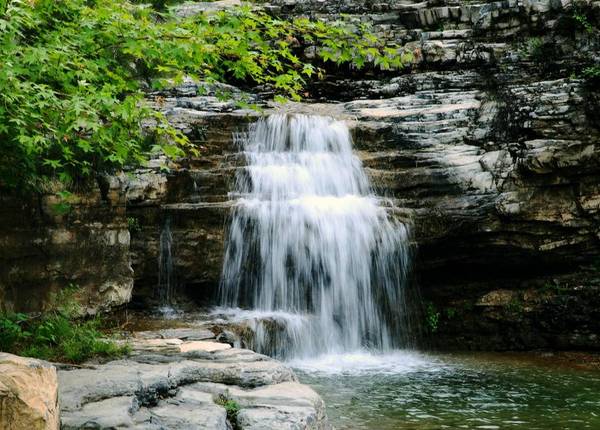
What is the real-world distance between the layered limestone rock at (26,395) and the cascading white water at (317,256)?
23.1 ft

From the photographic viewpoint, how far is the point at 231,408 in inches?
173

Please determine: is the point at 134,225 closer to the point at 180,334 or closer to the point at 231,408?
the point at 180,334

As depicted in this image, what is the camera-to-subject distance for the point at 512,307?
12.6 meters

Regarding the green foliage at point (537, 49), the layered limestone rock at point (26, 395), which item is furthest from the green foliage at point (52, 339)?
the green foliage at point (537, 49)

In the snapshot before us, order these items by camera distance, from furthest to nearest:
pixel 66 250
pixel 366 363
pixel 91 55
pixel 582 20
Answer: pixel 582 20 → pixel 366 363 → pixel 66 250 → pixel 91 55

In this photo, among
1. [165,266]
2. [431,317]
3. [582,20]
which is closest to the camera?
[165,266]

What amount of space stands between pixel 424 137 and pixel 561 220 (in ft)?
10.8

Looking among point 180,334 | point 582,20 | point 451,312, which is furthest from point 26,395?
point 582,20

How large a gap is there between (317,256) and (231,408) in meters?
7.13

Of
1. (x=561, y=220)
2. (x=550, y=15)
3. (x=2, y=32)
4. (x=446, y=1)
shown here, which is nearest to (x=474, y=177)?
(x=561, y=220)

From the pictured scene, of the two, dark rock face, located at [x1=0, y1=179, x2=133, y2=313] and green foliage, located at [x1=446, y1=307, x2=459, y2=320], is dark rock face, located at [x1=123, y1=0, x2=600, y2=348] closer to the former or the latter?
green foliage, located at [x1=446, y1=307, x2=459, y2=320]

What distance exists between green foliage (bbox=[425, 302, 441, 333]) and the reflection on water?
4.69ft

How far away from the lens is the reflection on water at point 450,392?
21.8 ft

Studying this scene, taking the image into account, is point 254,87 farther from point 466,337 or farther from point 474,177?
point 466,337
